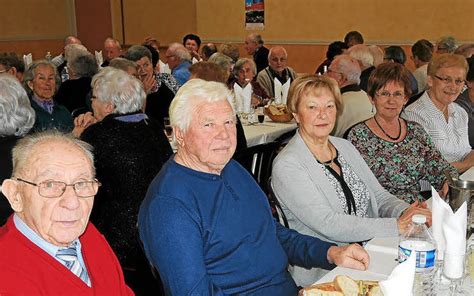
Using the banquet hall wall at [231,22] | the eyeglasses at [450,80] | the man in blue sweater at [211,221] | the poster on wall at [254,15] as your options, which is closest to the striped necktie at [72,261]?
the man in blue sweater at [211,221]

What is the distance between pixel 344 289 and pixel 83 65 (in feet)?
15.0

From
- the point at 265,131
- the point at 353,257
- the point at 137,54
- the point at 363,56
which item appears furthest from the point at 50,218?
the point at 363,56

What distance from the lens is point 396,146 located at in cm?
334

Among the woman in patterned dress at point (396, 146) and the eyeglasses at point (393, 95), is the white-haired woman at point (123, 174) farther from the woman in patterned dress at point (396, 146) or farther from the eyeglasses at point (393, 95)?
the eyeglasses at point (393, 95)

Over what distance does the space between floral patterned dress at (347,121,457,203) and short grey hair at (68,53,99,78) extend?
10.7 feet

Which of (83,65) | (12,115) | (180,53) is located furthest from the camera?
(180,53)

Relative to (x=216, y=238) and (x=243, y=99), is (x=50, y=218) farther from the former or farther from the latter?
(x=243, y=99)

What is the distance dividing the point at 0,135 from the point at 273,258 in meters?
1.47

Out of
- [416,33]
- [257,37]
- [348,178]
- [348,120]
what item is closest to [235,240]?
[348,178]

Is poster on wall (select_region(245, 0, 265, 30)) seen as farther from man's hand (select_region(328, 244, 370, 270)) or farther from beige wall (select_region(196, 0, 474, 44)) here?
man's hand (select_region(328, 244, 370, 270))

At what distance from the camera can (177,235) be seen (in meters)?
1.91

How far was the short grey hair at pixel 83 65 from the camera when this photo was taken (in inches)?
225

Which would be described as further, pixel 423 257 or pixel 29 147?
pixel 423 257

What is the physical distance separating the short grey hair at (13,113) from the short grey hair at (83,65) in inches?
111
